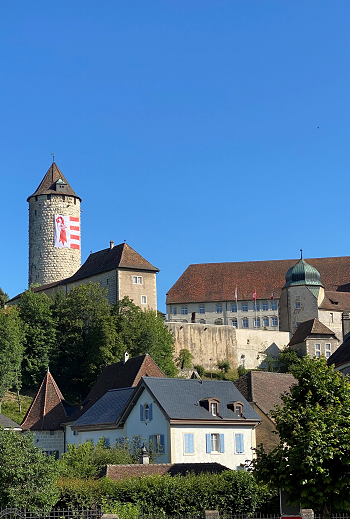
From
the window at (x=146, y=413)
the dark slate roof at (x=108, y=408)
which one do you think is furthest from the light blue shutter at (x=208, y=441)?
the dark slate roof at (x=108, y=408)

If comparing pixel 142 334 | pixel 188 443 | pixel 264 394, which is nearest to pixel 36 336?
pixel 142 334

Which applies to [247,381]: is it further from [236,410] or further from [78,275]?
[78,275]

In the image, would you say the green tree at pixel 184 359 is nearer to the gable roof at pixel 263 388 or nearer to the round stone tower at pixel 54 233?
the round stone tower at pixel 54 233

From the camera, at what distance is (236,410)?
41.4 m

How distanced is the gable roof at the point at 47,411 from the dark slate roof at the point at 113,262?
2296cm

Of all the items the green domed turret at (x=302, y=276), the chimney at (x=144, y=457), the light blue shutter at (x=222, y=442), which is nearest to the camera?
the chimney at (x=144, y=457)

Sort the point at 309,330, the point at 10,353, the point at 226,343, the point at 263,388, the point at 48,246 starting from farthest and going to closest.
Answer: the point at 48,246 < the point at 226,343 < the point at 309,330 < the point at 10,353 < the point at 263,388

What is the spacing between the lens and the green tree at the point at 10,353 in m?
62.5

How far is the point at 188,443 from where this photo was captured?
126 ft

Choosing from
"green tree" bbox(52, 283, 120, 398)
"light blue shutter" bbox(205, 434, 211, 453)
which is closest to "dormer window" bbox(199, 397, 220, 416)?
"light blue shutter" bbox(205, 434, 211, 453)

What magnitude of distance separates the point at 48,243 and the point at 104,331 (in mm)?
25620

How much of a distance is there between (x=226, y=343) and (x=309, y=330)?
8.21 meters

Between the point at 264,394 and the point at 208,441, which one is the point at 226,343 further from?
the point at 208,441

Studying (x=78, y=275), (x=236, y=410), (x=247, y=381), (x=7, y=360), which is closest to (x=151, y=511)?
(x=236, y=410)
